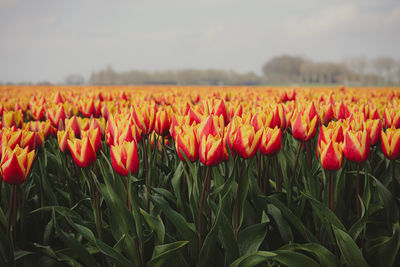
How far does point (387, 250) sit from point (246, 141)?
0.97 meters

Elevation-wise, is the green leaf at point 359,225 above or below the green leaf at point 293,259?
above

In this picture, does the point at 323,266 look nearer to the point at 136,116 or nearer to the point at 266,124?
the point at 266,124

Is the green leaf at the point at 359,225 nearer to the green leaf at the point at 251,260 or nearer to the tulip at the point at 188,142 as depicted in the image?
the green leaf at the point at 251,260

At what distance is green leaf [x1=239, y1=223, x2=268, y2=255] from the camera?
1547mm

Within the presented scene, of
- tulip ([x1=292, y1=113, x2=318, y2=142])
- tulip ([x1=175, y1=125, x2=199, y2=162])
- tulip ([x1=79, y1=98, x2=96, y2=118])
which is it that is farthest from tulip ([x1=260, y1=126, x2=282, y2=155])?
tulip ([x1=79, y1=98, x2=96, y2=118])

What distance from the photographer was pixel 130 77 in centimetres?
7650

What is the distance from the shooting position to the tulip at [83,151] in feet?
4.88

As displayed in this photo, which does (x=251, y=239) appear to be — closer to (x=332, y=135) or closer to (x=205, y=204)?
(x=205, y=204)

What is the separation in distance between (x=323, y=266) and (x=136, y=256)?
91 centimetres

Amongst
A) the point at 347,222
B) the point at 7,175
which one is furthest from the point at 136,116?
the point at 347,222

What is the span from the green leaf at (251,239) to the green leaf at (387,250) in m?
0.61

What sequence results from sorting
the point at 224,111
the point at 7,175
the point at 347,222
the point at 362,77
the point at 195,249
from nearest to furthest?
the point at 7,175 → the point at 195,249 → the point at 347,222 → the point at 224,111 → the point at 362,77

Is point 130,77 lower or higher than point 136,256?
higher

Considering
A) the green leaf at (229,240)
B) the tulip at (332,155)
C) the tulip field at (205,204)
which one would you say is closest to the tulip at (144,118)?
the tulip field at (205,204)
